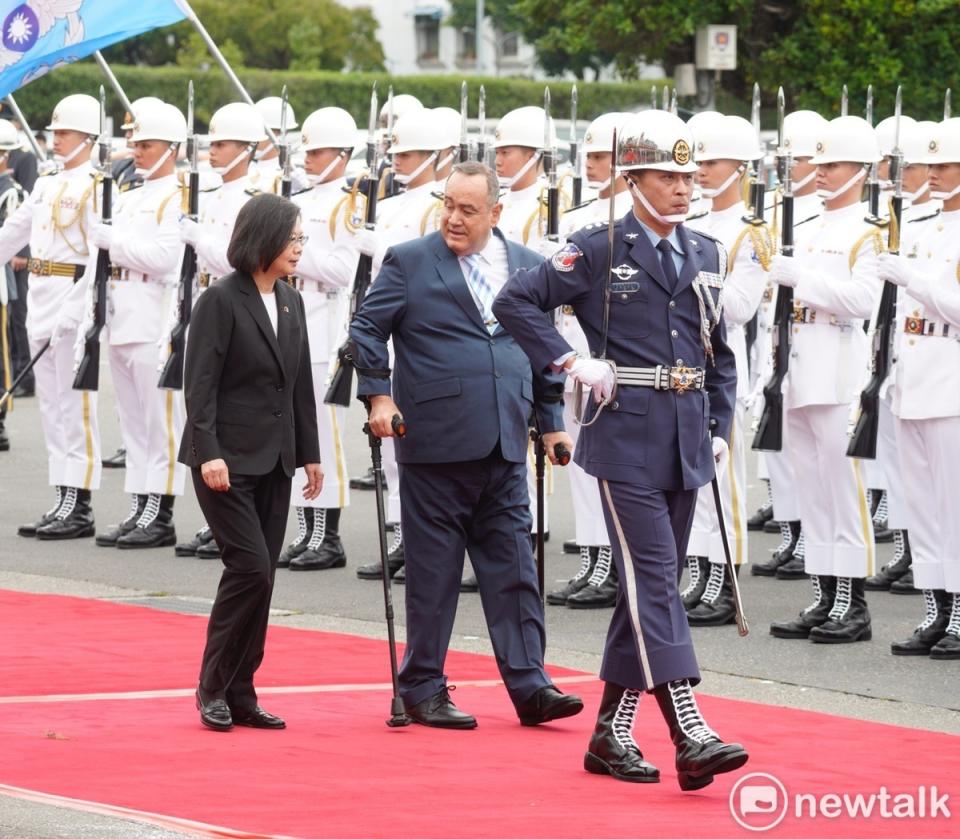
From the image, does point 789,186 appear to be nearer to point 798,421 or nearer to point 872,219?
point 872,219

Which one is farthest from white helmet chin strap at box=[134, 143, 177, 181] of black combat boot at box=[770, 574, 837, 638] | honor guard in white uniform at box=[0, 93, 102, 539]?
black combat boot at box=[770, 574, 837, 638]

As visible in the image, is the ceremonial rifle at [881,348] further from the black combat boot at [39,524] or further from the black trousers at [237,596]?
the black combat boot at [39,524]

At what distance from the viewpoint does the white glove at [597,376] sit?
685 cm

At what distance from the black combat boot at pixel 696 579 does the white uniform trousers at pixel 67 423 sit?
3887 millimetres

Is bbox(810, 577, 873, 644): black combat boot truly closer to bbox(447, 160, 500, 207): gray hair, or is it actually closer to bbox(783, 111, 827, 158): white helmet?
bbox(783, 111, 827, 158): white helmet

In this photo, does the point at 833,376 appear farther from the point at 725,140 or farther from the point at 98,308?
the point at 98,308

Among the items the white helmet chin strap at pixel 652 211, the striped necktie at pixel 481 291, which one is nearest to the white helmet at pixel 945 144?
the striped necktie at pixel 481 291

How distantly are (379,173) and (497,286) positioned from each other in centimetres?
425

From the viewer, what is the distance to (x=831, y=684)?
8.70 metres

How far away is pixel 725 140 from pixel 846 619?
2277 millimetres

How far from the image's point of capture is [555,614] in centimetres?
1045

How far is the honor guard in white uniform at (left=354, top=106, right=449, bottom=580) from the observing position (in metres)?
11.2

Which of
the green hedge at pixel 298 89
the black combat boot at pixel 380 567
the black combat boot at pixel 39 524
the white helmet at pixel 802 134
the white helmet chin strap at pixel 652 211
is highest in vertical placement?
Answer: the white helmet chin strap at pixel 652 211

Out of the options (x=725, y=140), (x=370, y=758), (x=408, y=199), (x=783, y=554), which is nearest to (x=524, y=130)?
(x=408, y=199)
